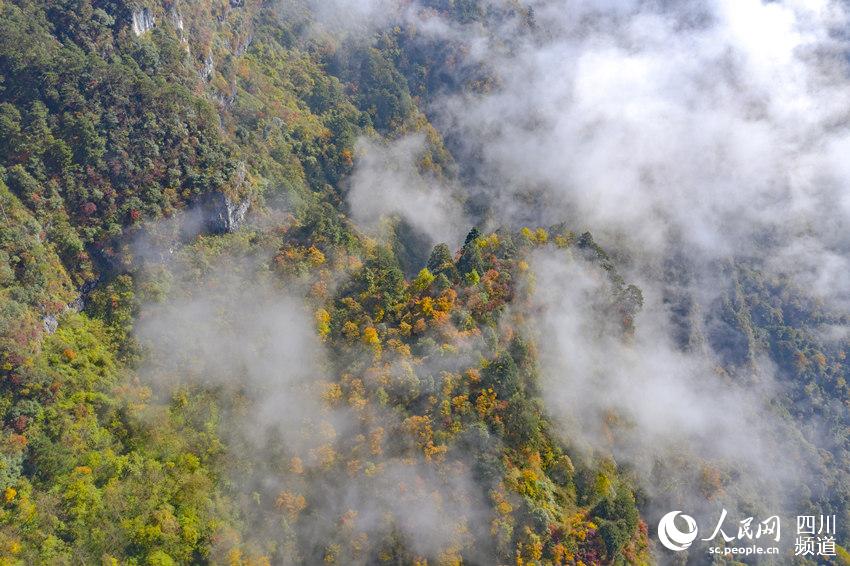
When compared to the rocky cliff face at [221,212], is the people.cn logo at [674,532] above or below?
below

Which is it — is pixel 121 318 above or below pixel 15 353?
above

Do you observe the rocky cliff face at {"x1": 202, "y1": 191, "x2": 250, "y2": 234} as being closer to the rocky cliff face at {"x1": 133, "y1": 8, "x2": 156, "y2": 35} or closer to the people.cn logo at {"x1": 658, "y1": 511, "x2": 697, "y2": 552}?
the rocky cliff face at {"x1": 133, "y1": 8, "x2": 156, "y2": 35}

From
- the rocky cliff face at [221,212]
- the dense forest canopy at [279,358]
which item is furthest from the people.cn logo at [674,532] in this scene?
the rocky cliff face at [221,212]

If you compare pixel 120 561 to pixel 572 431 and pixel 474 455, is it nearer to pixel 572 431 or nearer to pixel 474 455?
pixel 474 455

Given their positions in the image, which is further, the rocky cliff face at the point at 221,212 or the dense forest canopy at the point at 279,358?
the rocky cliff face at the point at 221,212

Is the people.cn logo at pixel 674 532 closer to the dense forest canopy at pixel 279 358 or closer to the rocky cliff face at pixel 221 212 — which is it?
the dense forest canopy at pixel 279 358

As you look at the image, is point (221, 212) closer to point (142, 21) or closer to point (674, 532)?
point (142, 21)

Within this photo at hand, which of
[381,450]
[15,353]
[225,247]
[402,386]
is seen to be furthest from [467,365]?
[15,353]

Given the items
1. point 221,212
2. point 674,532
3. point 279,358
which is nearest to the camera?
point 279,358

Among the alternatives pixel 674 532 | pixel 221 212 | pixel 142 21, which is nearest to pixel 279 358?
pixel 221 212
